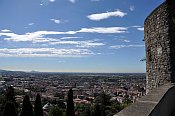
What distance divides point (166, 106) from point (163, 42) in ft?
4.49

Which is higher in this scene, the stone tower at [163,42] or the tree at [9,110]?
the stone tower at [163,42]

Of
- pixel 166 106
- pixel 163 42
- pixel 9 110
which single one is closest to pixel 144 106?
pixel 166 106

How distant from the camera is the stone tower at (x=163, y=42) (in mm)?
4768

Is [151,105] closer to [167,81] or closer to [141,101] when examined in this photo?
[141,101]

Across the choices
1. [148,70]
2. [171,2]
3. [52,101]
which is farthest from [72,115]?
[52,101]

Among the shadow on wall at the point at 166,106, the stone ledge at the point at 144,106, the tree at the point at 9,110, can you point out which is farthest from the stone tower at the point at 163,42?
the tree at the point at 9,110

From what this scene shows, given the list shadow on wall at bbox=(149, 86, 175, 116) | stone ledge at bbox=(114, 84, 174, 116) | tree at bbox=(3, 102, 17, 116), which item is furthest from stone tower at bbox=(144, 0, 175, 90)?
tree at bbox=(3, 102, 17, 116)

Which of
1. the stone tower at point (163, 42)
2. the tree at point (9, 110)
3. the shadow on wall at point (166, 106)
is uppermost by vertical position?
the stone tower at point (163, 42)

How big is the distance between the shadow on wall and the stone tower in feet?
1.29

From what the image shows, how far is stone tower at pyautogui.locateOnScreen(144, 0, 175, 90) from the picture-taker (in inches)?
188

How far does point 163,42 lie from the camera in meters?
4.95

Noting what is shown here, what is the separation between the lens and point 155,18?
5316 millimetres

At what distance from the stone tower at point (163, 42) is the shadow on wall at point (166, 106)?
0.39 m

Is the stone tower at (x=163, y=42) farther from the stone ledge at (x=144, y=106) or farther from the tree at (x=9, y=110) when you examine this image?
the tree at (x=9, y=110)
